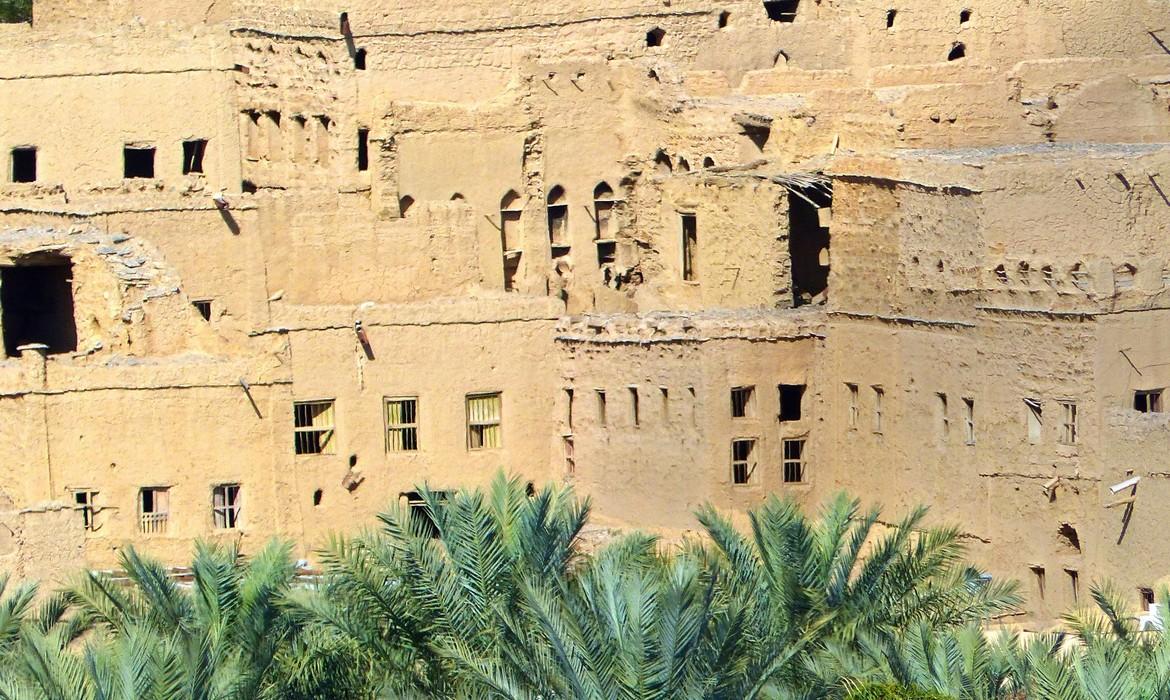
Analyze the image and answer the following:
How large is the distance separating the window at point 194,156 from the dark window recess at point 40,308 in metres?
3.02

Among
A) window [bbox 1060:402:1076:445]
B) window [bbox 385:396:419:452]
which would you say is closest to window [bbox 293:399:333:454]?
window [bbox 385:396:419:452]

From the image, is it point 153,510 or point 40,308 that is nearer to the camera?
point 153,510

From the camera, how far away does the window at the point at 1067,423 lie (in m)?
46.4

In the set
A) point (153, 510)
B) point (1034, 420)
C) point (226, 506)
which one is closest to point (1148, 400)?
point (1034, 420)

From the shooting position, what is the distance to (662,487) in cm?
5100

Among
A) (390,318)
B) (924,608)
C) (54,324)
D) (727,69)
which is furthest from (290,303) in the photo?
(924,608)

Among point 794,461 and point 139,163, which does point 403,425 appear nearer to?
point 794,461

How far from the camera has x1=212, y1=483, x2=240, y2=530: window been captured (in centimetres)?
5050

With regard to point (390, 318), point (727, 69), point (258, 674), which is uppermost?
point (727, 69)

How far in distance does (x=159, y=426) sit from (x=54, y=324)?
5988mm

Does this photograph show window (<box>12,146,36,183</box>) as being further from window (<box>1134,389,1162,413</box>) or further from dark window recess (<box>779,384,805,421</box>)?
window (<box>1134,389,1162,413</box>)

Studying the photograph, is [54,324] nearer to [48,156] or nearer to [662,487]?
[48,156]

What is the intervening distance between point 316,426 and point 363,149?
6.60 meters

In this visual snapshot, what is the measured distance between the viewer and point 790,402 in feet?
169
